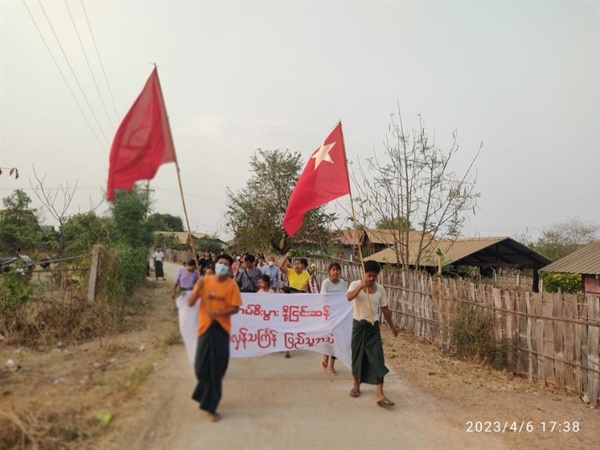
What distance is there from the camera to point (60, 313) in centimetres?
444

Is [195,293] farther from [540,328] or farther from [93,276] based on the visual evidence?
[540,328]

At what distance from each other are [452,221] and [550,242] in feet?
117

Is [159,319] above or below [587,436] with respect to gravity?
above

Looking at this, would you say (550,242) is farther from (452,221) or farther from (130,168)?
(130,168)

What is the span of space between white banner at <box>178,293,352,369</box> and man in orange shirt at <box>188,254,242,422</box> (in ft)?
0.22

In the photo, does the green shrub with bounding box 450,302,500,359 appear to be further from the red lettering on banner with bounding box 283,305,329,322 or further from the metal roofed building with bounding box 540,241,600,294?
the metal roofed building with bounding box 540,241,600,294

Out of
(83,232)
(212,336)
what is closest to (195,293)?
(212,336)

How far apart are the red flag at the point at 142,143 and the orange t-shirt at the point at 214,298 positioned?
768 millimetres

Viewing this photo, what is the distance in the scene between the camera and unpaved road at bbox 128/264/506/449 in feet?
8.97

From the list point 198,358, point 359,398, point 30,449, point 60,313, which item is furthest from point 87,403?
point 359,398
